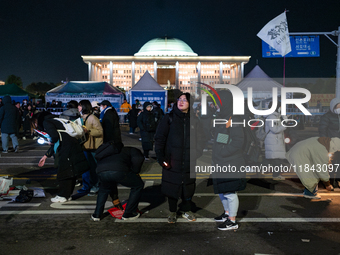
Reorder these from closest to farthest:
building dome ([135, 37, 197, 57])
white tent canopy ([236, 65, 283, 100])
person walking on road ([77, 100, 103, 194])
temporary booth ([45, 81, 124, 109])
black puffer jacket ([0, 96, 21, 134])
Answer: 1. person walking on road ([77, 100, 103, 194])
2. black puffer jacket ([0, 96, 21, 134])
3. temporary booth ([45, 81, 124, 109])
4. white tent canopy ([236, 65, 283, 100])
5. building dome ([135, 37, 197, 57])

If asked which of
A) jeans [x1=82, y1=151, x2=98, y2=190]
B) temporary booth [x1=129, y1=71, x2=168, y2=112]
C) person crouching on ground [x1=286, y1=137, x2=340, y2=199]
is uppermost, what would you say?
temporary booth [x1=129, y1=71, x2=168, y2=112]

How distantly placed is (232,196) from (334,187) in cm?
332

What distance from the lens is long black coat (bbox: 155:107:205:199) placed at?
438cm

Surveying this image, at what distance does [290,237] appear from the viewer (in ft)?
13.3

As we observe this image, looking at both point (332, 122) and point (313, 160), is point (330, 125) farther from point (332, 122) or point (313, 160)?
point (313, 160)

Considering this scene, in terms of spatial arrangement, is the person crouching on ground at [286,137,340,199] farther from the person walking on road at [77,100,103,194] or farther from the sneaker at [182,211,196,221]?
the person walking on road at [77,100,103,194]

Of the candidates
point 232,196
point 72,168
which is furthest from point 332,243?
point 72,168

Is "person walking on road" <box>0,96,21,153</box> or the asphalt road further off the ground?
"person walking on road" <box>0,96,21,153</box>

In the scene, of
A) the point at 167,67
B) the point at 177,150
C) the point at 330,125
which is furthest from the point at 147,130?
the point at 167,67

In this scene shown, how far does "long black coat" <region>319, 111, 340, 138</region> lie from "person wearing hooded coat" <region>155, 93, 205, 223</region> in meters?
3.41

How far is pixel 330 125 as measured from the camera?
258 inches

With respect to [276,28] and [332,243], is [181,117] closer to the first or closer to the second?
[332,243]

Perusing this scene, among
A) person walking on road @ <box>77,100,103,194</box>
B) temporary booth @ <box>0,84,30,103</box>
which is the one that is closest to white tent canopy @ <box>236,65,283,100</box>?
person walking on road @ <box>77,100,103,194</box>

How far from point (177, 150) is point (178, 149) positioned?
2 cm
